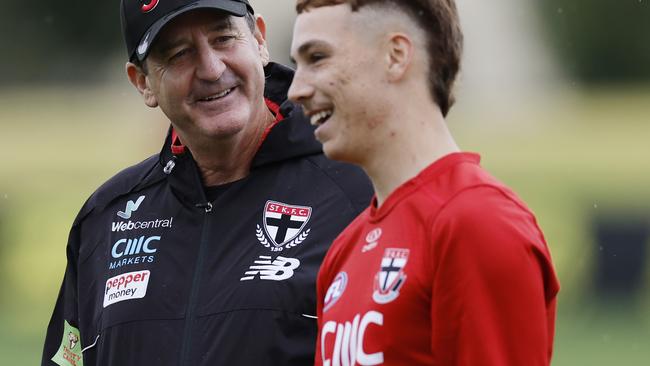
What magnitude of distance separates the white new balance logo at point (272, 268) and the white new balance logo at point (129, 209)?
1.64ft

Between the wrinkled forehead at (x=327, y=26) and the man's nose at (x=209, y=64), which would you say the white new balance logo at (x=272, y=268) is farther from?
the wrinkled forehead at (x=327, y=26)

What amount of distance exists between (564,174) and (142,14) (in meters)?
10.3

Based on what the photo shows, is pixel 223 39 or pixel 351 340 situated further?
pixel 223 39

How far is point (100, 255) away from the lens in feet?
10.4

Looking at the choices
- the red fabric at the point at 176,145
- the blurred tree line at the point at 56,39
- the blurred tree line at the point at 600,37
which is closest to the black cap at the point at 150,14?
the red fabric at the point at 176,145

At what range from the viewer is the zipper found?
278 cm

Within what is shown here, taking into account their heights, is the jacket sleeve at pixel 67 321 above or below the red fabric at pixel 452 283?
below

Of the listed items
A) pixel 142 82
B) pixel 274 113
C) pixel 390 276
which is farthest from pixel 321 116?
pixel 142 82

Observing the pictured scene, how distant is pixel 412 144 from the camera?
2.09 metres

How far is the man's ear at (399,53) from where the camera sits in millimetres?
2068

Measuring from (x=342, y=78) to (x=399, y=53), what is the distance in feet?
0.39


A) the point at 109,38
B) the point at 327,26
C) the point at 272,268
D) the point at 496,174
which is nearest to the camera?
the point at 327,26

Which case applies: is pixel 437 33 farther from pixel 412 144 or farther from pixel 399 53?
pixel 412 144

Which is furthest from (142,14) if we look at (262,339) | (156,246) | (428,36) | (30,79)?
(30,79)
